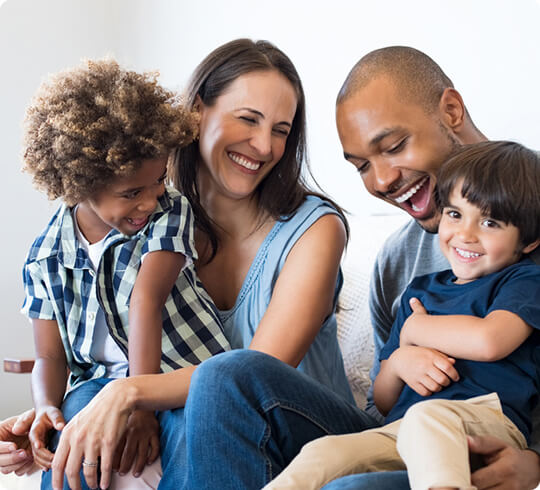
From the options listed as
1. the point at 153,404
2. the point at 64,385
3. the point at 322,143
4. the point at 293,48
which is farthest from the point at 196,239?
the point at 293,48

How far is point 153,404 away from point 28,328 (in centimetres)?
222

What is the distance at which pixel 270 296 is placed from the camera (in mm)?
1535

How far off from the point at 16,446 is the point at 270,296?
65 cm

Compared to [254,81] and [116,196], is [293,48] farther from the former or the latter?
[116,196]

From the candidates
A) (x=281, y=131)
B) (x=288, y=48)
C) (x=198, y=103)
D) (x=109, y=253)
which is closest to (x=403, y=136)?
(x=281, y=131)

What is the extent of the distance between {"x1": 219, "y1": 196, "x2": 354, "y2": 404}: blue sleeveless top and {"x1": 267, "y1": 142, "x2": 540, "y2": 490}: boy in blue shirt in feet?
1.04

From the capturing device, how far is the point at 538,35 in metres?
1.88

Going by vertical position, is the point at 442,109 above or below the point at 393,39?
below

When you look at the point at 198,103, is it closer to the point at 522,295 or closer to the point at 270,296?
the point at 270,296

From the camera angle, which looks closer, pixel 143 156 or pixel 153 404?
pixel 153 404

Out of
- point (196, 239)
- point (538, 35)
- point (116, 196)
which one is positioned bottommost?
point (196, 239)

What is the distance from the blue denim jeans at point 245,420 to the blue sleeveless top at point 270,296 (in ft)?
1.42

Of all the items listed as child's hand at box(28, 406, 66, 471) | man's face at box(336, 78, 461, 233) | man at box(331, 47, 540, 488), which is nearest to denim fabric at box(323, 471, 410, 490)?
man at box(331, 47, 540, 488)

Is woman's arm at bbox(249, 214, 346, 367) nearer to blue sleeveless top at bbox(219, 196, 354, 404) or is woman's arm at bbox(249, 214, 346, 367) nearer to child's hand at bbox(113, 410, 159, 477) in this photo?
blue sleeveless top at bbox(219, 196, 354, 404)
